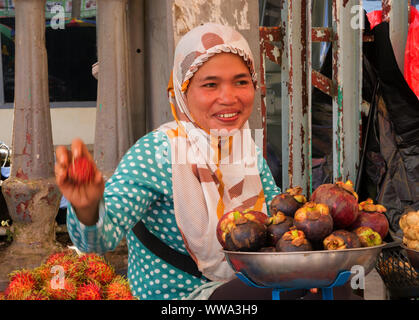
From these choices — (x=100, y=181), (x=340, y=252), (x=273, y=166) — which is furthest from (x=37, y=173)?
(x=340, y=252)

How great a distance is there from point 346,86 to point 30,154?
186 centimetres

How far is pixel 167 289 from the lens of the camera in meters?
1.33

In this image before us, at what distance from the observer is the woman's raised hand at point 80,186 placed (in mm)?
887

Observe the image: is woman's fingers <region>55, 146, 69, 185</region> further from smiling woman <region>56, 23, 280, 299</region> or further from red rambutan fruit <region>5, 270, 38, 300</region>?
red rambutan fruit <region>5, 270, 38, 300</region>

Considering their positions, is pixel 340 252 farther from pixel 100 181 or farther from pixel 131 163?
pixel 131 163

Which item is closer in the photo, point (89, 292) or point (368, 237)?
point (368, 237)

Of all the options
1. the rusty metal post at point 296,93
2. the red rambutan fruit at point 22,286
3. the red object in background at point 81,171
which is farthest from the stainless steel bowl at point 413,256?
the rusty metal post at point 296,93

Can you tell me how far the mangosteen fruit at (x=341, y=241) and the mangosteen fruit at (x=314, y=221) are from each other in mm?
15

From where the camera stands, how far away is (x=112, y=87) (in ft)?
8.74

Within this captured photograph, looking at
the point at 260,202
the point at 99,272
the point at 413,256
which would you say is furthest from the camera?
the point at 99,272

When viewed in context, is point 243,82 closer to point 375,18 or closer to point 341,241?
point 341,241

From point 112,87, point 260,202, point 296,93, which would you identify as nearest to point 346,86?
point 296,93

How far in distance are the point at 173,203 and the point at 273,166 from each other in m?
2.18

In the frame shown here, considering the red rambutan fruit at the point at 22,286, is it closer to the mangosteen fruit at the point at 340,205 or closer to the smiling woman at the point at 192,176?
the smiling woman at the point at 192,176
